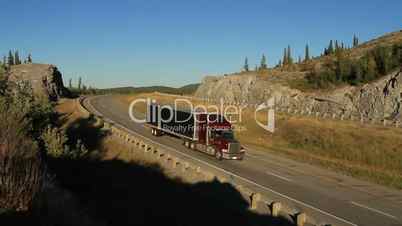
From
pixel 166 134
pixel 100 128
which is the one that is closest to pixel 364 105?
pixel 166 134

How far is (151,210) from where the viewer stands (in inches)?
789

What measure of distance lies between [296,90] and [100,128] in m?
41.6

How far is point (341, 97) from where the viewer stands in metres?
58.4

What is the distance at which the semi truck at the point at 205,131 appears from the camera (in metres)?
28.1

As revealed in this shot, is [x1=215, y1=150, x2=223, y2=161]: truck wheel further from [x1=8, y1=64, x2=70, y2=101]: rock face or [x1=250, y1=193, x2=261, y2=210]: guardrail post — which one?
[x1=8, y1=64, x2=70, y2=101]: rock face

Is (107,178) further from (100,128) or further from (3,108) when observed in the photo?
(100,128)

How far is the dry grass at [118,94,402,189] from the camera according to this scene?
28250mm

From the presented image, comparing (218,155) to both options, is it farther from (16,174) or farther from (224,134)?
(16,174)

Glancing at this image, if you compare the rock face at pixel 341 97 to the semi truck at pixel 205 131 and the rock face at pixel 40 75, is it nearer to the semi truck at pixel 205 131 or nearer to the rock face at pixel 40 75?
the semi truck at pixel 205 131

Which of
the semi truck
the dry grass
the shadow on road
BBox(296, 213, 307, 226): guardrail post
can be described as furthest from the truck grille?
BBox(296, 213, 307, 226): guardrail post

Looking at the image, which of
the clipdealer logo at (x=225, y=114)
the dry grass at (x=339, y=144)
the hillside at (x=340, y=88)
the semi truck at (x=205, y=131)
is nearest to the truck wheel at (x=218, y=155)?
the semi truck at (x=205, y=131)

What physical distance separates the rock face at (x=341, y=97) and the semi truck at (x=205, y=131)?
25435 millimetres

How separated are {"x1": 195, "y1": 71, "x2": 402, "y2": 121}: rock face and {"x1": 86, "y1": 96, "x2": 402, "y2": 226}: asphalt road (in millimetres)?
24126

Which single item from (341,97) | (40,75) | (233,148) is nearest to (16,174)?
(233,148)
